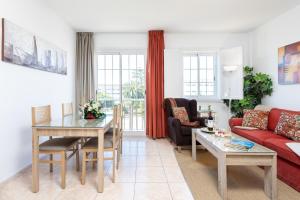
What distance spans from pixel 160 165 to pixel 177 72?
2.55m

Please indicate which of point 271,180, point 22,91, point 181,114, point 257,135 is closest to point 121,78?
point 181,114

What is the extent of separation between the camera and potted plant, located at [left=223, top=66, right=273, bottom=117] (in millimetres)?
4133

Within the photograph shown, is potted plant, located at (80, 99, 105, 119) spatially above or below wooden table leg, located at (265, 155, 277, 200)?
above

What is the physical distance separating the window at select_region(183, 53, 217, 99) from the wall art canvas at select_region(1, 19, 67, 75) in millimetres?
3007

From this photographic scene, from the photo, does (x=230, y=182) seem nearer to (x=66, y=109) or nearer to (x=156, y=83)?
(x=66, y=109)

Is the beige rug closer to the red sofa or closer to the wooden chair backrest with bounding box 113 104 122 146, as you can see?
the red sofa

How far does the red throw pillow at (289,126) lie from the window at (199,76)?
6.99 ft

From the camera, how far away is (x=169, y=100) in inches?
171

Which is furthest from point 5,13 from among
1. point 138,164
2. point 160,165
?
point 160,165

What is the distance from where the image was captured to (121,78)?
495cm

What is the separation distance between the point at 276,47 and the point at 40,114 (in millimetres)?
4374

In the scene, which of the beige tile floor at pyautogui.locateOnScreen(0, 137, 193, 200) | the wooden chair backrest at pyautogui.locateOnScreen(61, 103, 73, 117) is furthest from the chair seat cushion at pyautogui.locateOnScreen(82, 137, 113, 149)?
the wooden chair backrest at pyautogui.locateOnScreen(61, 103, 73, 117)

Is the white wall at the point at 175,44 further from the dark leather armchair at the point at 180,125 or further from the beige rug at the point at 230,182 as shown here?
the beige rug at the point at 230,182

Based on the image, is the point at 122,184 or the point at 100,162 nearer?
the point at 100,162
